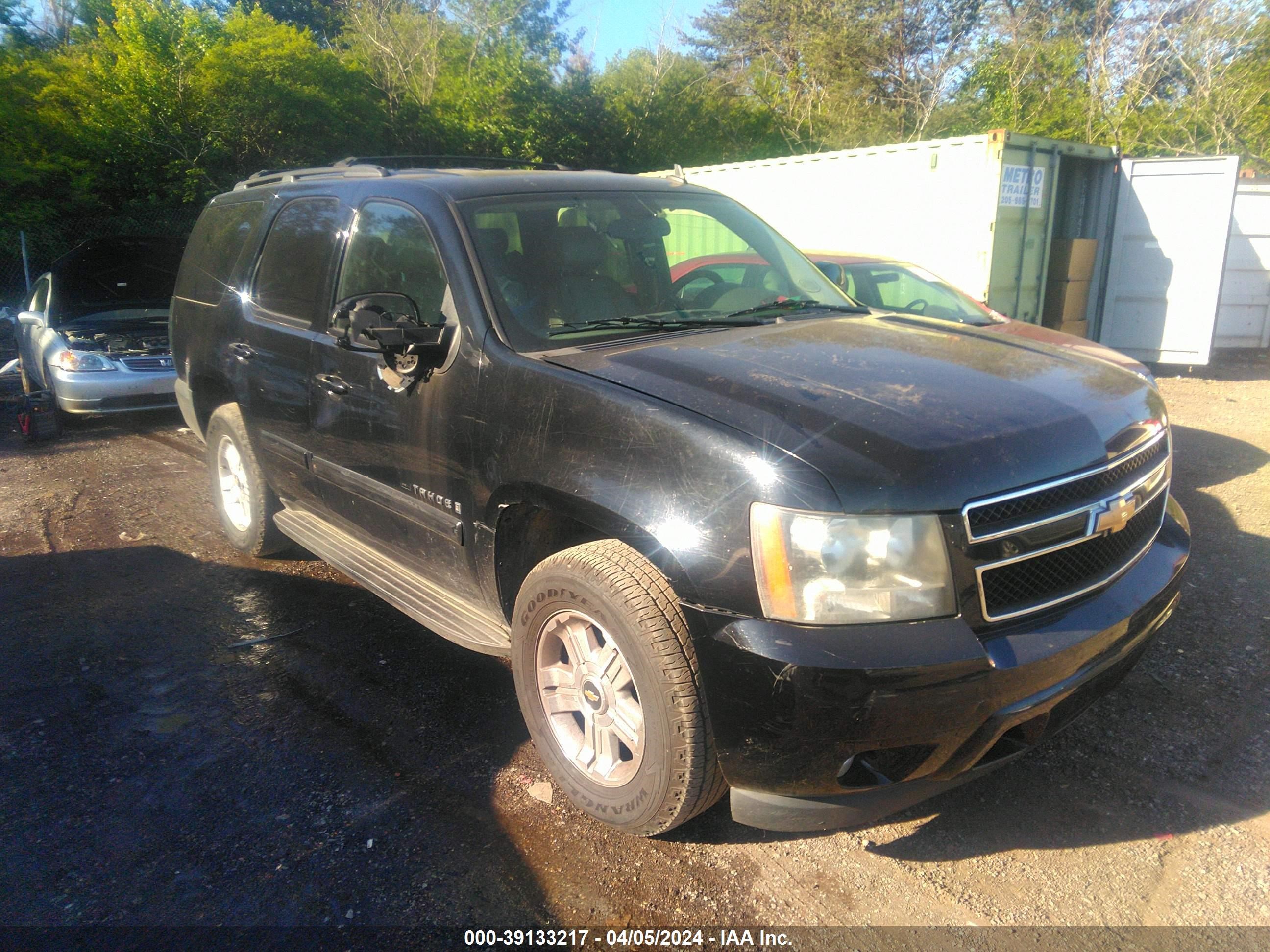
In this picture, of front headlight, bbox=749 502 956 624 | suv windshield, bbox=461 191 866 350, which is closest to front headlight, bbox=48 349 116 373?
suv windshield, bbox=461 191 866 350

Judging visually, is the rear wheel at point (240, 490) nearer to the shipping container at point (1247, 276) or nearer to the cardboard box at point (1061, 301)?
the cardboard box at point (1061, 301)

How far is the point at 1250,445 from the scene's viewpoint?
7.53 meters

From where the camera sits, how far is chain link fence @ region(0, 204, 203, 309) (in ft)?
40.5

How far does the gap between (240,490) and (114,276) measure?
6053 millimetres

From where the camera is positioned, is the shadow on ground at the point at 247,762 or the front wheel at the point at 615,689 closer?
the front wheel at the point at 615,689

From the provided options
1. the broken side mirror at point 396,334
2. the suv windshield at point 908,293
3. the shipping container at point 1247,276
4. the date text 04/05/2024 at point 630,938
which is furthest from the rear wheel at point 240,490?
the shipping container at point 1247,276

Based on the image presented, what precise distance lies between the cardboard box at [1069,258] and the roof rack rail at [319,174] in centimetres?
906

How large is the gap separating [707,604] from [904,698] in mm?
537

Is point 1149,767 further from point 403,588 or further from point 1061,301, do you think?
point 1061,301

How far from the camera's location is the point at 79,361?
8445 mm

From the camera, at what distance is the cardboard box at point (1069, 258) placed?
35.4 feet

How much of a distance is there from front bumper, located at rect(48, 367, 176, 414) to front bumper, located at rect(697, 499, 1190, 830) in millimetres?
7661

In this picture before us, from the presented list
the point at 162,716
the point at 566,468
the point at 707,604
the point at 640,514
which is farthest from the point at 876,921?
the point at 162,716

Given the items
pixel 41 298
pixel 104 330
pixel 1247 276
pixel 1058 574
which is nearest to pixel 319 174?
pixel 1058 574
